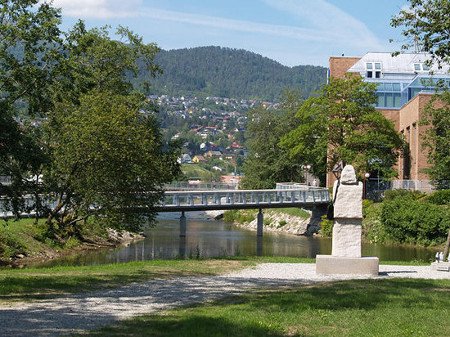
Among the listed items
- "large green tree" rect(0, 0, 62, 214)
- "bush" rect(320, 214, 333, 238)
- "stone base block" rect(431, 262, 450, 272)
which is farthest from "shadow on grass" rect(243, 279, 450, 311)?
"bush" rect(320, 214, 333, 238)

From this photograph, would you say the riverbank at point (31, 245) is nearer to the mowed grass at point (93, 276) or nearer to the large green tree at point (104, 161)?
the large green tree at point (104, 161)

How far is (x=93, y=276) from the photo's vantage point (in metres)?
21.6

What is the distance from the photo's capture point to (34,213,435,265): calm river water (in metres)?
40.3

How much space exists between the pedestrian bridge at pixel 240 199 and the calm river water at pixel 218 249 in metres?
2.22

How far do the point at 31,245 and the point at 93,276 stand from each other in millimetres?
20414

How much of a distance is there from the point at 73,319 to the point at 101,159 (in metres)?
23.2

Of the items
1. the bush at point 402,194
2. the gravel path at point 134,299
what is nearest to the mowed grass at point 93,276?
the gravel path at point 134,299

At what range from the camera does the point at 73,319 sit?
13945 millimetres

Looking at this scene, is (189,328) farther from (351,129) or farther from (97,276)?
(351,129)

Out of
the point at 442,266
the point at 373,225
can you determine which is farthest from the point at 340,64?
the point at 442,266

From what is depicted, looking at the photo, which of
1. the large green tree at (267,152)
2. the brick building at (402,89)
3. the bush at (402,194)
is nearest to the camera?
the bush at (402,194)

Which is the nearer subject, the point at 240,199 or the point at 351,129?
the point at 240,199

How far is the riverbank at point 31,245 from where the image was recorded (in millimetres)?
38256

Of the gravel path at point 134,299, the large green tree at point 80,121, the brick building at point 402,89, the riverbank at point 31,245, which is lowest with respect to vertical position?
the riverbank at point 31,245
